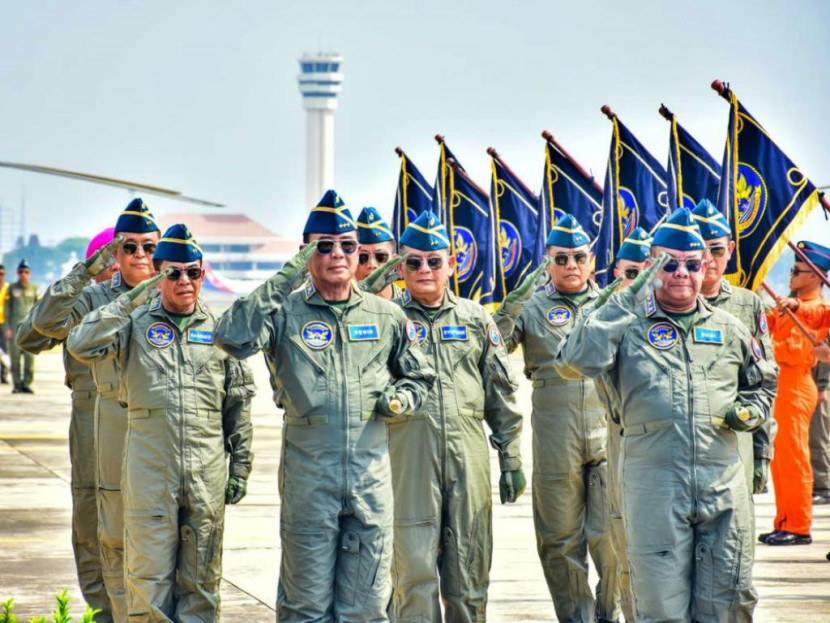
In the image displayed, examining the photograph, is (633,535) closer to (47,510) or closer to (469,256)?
(47,510)

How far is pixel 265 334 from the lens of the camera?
24.9 feet

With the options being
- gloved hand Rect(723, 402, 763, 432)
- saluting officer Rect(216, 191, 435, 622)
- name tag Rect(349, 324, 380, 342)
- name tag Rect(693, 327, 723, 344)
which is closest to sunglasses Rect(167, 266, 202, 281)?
saluting officer Rect(216, 191, 435, 622)

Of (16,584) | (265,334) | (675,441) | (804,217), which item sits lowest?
(16,584)

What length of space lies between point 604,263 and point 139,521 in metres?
6.41

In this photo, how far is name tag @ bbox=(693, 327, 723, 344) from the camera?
7531mm

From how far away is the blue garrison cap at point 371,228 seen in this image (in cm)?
978

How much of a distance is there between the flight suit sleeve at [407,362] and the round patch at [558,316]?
173cm

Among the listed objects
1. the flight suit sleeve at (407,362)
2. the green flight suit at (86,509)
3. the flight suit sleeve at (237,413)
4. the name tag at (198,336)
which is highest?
the name tag at (198,336)

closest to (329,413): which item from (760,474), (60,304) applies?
(60,304)

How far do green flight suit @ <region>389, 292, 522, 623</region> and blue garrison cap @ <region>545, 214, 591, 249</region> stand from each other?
1153 mm

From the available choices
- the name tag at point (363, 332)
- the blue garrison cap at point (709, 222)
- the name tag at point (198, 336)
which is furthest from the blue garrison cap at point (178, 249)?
the blue garrison cap at point (709, 222)

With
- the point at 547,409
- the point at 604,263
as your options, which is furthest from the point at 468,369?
the point at 604,263

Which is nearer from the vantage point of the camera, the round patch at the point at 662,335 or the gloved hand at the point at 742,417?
the gloved hand at the point at 742,417

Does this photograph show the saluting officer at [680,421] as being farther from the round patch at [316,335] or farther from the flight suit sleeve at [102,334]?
the flight suit sleeve at [102,334]
